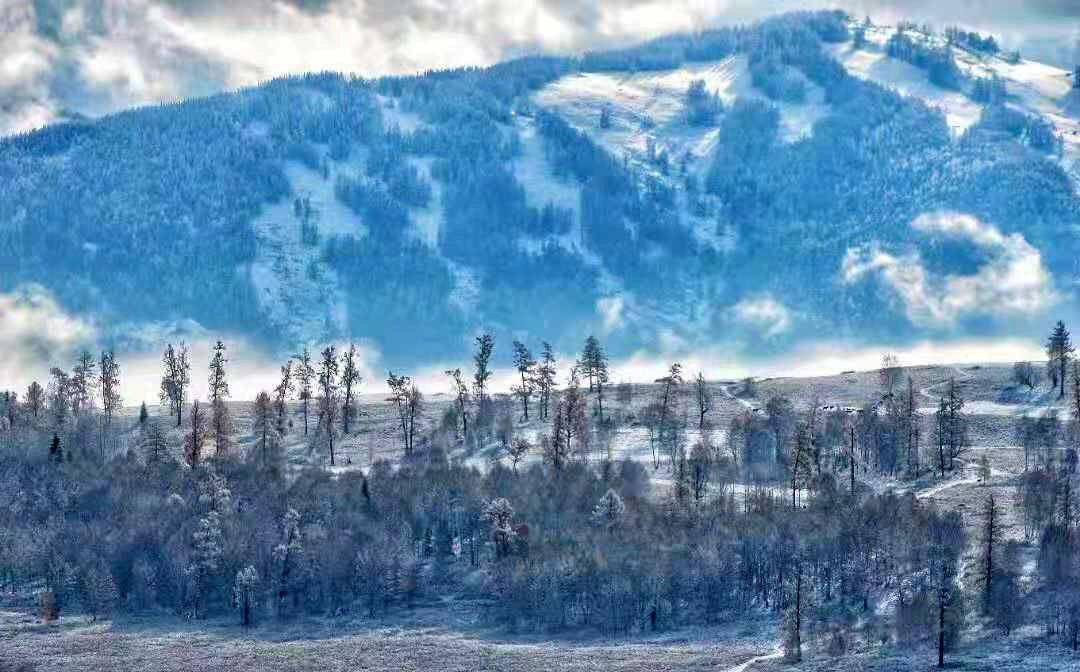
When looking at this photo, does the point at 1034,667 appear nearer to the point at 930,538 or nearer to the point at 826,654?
the point at 826,654

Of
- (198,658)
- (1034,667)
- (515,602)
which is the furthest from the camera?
(515,602)

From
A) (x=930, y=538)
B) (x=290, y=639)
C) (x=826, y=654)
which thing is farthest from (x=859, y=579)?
(x=290, y=639)

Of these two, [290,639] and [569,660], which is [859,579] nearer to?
[569,660]

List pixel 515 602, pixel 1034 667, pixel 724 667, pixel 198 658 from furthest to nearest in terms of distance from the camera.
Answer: pixel 515 602 < pixel 198 658 < pixel 724 667 < pixel 1034 667

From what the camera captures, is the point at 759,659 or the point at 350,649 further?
the point at 350,649

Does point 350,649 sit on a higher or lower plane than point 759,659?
lower

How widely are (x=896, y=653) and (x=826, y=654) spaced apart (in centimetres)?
674

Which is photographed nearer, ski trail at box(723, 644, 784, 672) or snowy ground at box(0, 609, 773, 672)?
ski trail at box(723, 644, 784, 672)

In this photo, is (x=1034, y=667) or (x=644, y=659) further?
(x=644, y=659)

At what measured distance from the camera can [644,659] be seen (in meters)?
178

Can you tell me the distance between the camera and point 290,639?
193875 millimetres

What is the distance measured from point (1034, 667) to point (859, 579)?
113 ft

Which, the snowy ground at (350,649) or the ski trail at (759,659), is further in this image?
the snowy ground at (350,649)

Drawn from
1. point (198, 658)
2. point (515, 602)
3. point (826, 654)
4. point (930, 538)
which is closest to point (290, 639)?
point (198, 658)
